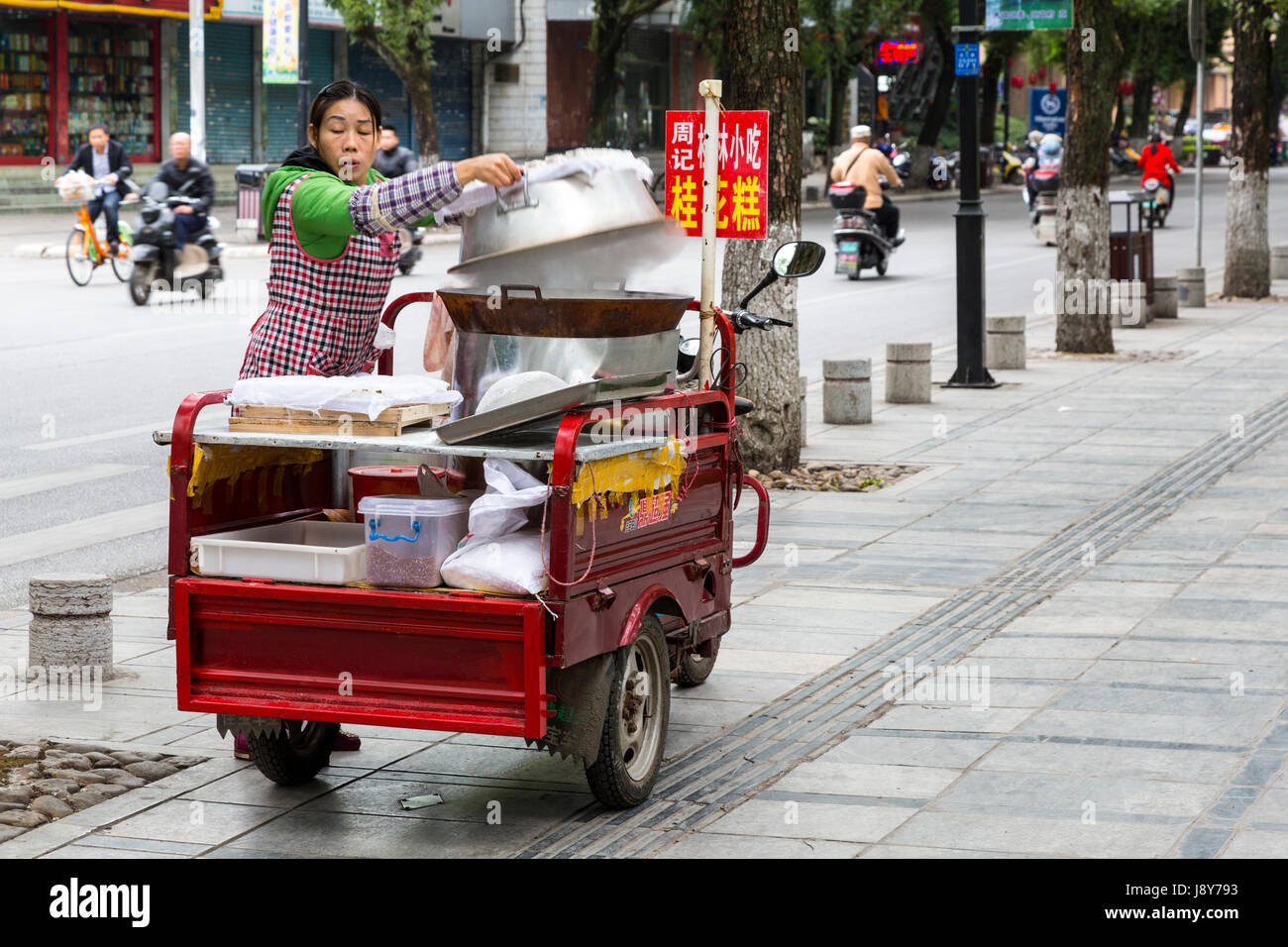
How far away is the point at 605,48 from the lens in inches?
1389

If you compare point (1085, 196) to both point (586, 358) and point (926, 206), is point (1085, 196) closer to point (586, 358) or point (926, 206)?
point (586, 358)

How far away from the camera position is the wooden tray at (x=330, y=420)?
4.92m

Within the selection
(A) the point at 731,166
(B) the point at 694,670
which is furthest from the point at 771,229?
(B) the point at 694,670

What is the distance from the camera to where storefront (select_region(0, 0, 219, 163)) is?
33.6 meters

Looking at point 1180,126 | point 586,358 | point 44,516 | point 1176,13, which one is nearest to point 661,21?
point 1176,13

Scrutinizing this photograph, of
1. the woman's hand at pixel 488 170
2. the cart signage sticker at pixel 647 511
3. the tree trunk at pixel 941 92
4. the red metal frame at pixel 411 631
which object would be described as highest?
the tree trunk at pixel 941 92

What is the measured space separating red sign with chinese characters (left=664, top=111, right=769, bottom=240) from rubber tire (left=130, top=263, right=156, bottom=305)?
1128cm

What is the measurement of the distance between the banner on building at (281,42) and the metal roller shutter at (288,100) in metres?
10.9

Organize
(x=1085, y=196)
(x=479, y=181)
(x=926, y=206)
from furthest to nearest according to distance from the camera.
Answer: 1. (x=926, y=206)
2. (x=1085, y=196)
3. (x=479, y=181)

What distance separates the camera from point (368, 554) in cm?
495

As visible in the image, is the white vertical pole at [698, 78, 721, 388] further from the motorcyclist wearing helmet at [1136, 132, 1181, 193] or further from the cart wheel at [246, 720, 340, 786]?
the motorcyclist wearing helmet at [1136, 132, 1181, 193]

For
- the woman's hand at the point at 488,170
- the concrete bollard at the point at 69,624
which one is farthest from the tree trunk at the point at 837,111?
the woman's hand at the point at 488,170

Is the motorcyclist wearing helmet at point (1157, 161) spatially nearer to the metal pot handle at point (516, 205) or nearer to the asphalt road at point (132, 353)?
the asphalt road at point (132, 353)

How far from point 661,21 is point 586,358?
43.9m
